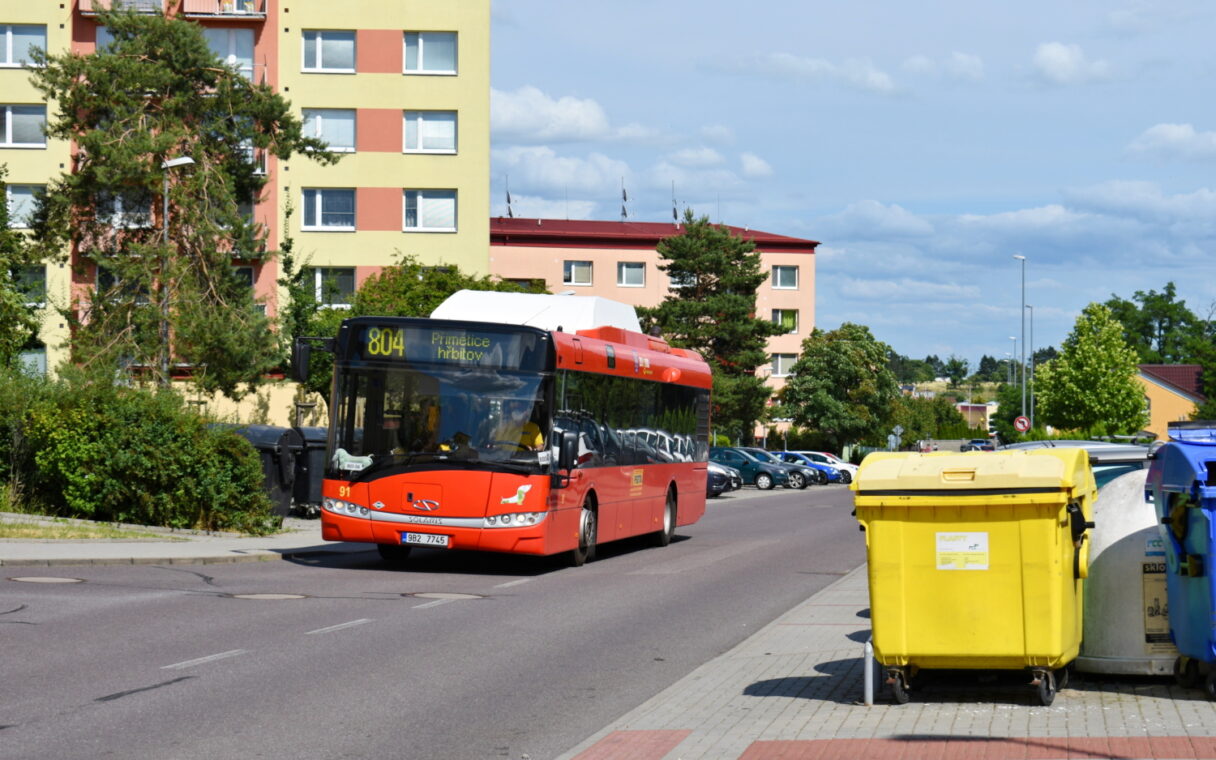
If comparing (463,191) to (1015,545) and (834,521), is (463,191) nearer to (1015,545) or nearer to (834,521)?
(834,521)

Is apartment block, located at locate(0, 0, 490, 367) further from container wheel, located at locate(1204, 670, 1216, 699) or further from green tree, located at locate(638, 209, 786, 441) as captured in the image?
container wheel, located at locate(1204, 670, 1216, 699)

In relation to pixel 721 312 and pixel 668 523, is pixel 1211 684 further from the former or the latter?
pixel 721 312

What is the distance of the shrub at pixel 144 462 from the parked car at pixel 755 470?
112ft

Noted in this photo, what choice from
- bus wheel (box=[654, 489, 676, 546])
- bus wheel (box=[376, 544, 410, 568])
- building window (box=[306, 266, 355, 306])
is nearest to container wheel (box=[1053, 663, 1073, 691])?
bus wheel (box=[376, 544, 410, 568])

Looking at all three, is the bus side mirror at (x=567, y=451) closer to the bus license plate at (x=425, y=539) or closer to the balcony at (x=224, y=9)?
the bus license plate at (x=425, y=539)

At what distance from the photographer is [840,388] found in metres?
86.8

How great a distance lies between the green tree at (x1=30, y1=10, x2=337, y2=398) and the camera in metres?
41.7

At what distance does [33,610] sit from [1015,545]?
8.90 metres

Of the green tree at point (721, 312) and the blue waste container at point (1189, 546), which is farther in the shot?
the green tree at point (721, 312)

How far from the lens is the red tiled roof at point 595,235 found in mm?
88062

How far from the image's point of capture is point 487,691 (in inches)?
377

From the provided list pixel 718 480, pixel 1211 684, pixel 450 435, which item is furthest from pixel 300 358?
pixel 718 480

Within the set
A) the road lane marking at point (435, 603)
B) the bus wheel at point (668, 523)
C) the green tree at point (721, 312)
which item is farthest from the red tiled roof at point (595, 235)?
the road lane marking at point (435, 603)

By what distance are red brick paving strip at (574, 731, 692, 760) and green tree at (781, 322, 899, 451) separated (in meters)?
78.3
